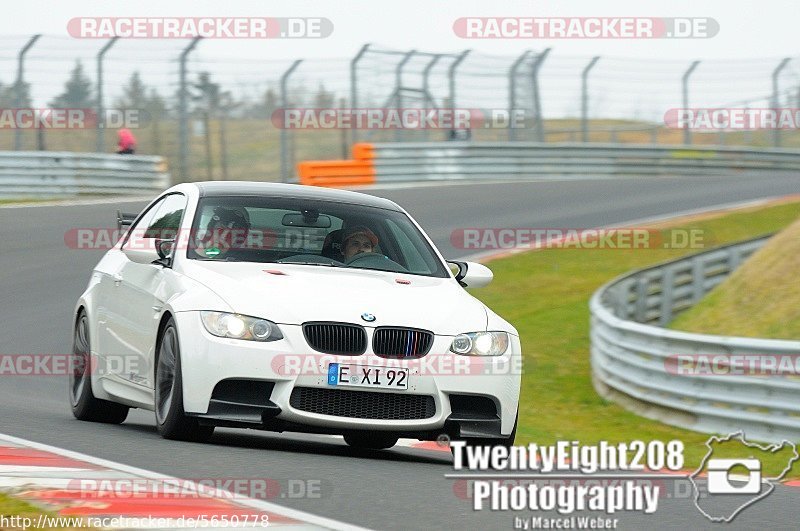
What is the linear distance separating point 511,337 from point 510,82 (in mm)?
21531

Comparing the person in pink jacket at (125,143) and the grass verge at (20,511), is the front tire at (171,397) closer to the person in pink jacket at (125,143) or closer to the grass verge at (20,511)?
the grass verge at (20,511)

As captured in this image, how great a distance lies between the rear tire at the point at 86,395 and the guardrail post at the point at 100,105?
641 inches

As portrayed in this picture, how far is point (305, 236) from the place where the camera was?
28.7ft

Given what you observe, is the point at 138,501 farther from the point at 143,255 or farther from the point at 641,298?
the point at 641,298

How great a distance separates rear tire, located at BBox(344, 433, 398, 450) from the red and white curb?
2.15m

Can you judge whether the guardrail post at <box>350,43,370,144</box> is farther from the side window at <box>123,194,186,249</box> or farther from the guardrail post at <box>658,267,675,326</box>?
the side window at <box>123,194,186,249</box>

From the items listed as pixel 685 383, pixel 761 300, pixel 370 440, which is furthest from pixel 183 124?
pixel 370 440

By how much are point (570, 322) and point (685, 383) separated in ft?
17.4

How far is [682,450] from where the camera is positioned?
10.6 meters

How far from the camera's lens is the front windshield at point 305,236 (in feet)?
27.7

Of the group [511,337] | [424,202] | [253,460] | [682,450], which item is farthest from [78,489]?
[424,202]

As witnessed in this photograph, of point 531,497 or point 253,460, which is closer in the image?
point 531,497

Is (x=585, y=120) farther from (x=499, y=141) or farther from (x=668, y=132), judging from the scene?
(x=668, y=132)

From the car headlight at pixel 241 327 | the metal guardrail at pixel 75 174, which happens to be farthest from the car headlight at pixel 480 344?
the metal guardrail at pixel 75 174
